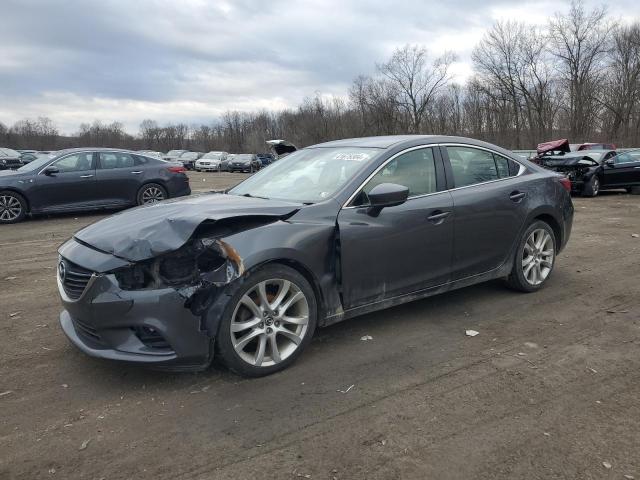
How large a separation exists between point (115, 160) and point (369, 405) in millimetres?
10097

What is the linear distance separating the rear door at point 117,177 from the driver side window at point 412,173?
8.73 metres

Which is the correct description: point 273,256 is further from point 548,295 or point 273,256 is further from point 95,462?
point 548,295

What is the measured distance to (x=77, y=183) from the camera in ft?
36.1

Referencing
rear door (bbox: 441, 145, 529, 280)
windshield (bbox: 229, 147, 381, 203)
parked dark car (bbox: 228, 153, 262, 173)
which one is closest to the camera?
windshield (bbox: 229, 147, 381, 203)

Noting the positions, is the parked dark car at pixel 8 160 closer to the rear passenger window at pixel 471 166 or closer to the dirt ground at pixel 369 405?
the dirt ground at pixel 369 405

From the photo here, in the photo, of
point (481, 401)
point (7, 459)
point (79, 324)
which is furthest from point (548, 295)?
point (7, 459)

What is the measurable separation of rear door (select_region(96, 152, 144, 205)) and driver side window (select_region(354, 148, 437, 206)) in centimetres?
873

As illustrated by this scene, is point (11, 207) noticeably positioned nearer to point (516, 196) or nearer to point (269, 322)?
point (269, 322)

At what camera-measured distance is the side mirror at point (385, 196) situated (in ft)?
12.6

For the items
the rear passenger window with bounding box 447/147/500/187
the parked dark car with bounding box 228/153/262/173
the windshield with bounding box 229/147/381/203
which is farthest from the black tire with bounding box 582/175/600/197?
the parked dark car with bounding box 228/153/262/173

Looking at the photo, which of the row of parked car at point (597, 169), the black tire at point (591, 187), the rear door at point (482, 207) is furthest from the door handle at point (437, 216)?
the black tire at point (591, 187)

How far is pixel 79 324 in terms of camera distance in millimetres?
3502

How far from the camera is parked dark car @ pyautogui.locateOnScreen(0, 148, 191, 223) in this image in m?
10.8

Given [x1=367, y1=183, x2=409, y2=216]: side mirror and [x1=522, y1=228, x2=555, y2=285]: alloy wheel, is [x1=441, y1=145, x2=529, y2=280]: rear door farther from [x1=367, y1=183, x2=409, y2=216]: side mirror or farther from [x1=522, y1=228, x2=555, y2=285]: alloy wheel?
[x1=367, y1=183, x2=409, y2=216]: side mirror
